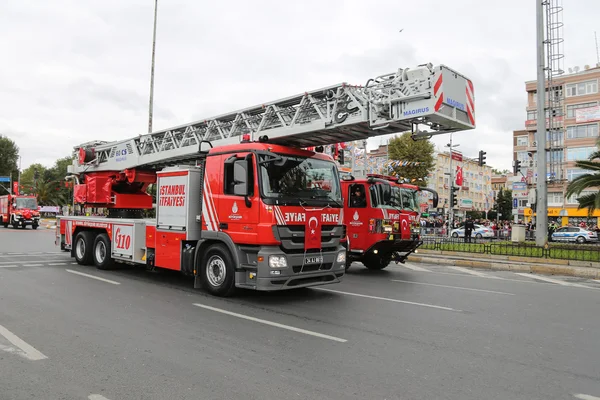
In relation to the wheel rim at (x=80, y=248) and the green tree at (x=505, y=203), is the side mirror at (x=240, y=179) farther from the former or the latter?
the green tree at (x=505, y=203)

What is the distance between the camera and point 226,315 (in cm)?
694

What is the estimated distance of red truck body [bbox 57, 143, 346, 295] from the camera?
763cm

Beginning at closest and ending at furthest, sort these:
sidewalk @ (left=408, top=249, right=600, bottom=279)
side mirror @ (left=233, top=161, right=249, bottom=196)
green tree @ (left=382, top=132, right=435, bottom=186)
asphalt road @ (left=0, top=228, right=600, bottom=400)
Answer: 1. asphalt road @ (left=0, top=228, right=600, bottom=400)
2. side mirror @ (left=233, top=161, right=249, bottom=196)
3. sidewalk @ (left=408, top=249, right=600, bottom=279)
4. green tree @ (left=382, top=132, right=435, bottom=186)

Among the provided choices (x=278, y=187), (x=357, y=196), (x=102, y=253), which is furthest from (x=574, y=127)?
(x=102, y=253)

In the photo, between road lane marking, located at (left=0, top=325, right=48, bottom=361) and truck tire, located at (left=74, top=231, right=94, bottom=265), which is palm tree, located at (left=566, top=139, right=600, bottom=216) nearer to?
truck tire, located at (left=74, top=231, right=94, bottom=265)

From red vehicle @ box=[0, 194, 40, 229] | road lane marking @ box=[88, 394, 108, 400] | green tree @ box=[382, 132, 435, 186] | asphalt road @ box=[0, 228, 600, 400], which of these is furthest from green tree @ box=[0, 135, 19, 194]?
road lane marking @ box=[88, 394, 108, 400]

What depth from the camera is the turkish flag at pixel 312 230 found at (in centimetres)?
796

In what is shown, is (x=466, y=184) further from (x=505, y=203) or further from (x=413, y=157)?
(x=413, y=157)

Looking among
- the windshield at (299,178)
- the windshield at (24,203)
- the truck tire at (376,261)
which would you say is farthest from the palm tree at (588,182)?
the windshield at (24,203)

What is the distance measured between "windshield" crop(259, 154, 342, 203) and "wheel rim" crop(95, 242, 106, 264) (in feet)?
20.6

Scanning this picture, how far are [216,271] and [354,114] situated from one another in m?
3.91

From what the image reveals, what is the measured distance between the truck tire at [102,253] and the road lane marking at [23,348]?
19.4 feet

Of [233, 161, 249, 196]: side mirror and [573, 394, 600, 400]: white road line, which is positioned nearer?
[573, 394, 600, 400]: white road line

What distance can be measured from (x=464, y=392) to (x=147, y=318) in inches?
179
